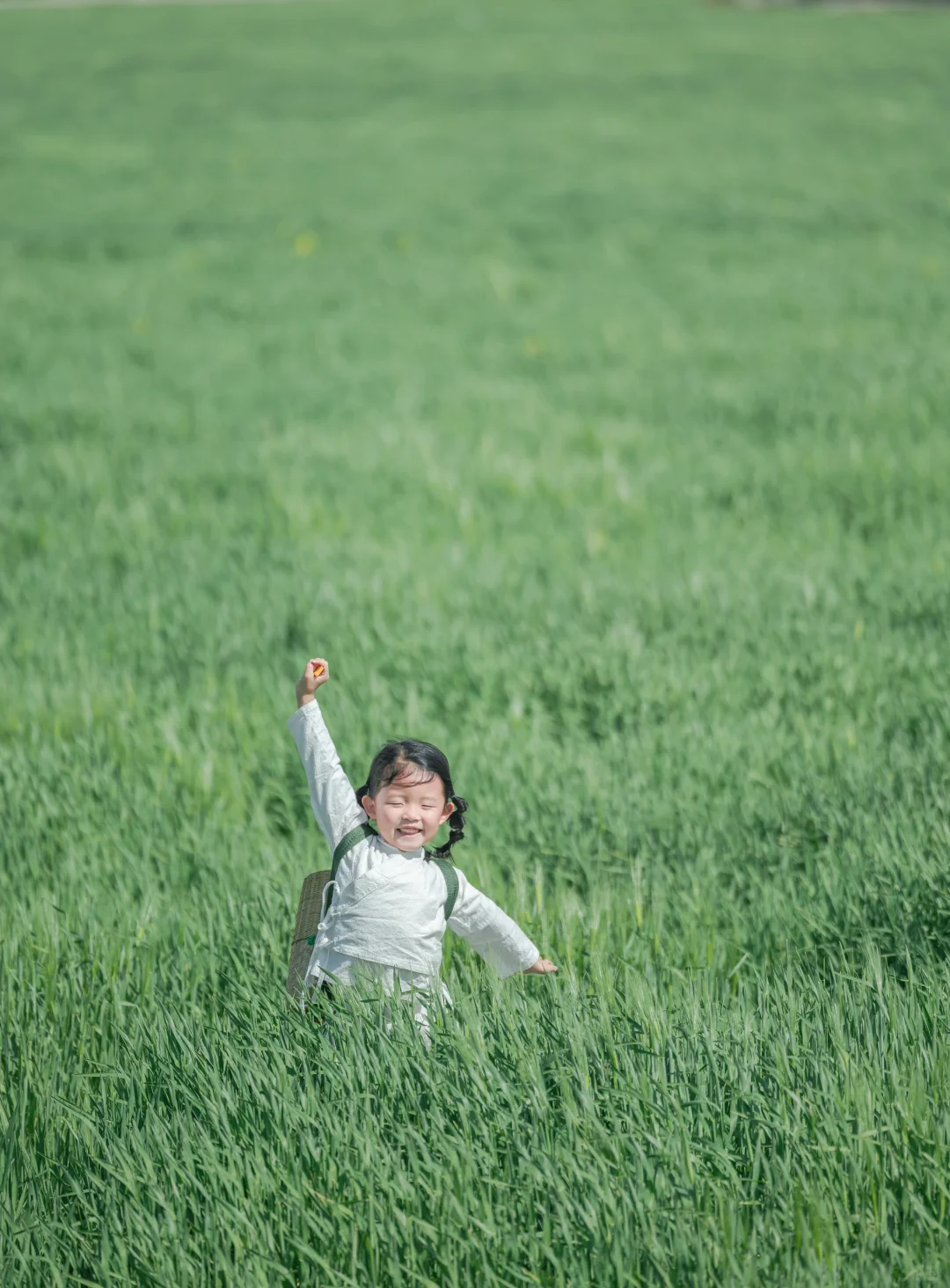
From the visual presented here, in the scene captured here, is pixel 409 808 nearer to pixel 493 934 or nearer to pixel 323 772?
pixel 323 772

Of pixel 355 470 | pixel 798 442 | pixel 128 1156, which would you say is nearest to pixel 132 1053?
pixel 128 1156

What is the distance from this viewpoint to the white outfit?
2051 millimetres

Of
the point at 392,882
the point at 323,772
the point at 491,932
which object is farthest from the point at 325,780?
the point at 491,932

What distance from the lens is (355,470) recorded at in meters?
5.59

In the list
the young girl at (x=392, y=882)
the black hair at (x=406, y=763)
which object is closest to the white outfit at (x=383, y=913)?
the young girl at (x=392, y=882)

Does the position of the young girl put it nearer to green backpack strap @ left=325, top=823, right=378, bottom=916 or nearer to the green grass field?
green backpack strap @ left=325, top=823, right=378, bottom=916

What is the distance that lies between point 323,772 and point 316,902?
240mm

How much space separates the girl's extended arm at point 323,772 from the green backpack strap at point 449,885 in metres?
0.18

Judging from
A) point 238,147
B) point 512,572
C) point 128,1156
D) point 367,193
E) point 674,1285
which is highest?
point 238,147

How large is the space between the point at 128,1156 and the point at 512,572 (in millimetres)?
2936

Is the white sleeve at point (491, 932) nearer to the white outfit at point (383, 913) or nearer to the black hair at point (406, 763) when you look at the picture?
the white outfit at point (383, 913)

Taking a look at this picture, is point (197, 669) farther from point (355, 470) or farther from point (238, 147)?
point (238, 147)

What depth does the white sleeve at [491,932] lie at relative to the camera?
6.97 ft

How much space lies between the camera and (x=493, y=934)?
216 cm
